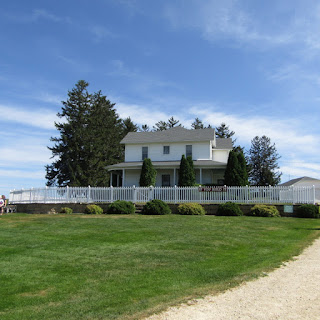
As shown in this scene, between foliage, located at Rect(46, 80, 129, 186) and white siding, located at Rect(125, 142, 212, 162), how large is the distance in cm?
1223

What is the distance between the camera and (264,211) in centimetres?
1794

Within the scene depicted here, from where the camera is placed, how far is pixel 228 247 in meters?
9.26

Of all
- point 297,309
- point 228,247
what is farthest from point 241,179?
point 297,309

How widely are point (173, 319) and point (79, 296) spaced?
181cm

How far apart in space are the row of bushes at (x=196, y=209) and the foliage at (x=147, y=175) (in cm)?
885

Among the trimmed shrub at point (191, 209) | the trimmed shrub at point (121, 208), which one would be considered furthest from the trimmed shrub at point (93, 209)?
the trimmed shrub at point (191, 209)

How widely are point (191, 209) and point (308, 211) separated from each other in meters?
6.26

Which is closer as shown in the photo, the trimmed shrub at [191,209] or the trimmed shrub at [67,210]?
the trimmed shrub at [191,209]

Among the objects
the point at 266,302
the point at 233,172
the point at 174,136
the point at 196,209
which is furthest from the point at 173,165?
the point at 266,302

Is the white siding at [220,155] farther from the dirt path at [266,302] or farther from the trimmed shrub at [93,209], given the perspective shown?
the dirt path at [266,302]

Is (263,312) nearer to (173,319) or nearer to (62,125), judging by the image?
(173,319)

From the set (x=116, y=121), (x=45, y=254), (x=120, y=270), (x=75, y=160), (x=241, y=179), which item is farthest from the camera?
(x=116, y=121)

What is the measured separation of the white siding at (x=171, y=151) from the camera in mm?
31438

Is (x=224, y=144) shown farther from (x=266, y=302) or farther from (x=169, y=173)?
(x=266, y=302)
